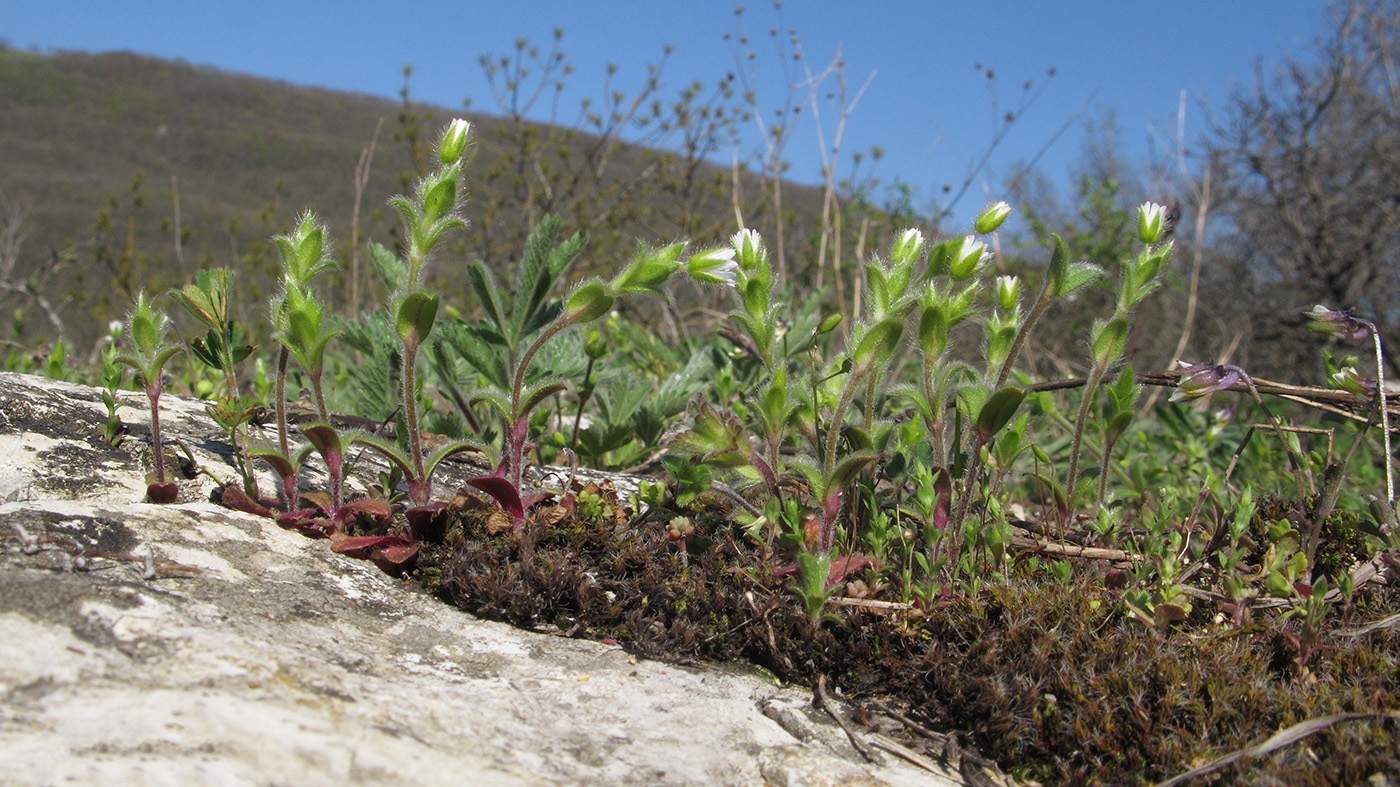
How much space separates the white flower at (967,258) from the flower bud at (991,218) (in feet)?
0.17

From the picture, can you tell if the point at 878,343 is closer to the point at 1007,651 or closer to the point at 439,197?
the point at 1007,651

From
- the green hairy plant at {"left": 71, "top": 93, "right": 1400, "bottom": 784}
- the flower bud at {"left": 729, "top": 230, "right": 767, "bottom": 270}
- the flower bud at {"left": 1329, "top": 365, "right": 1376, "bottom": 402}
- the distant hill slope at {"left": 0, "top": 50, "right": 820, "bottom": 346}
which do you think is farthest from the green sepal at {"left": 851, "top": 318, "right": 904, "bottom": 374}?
the distant hill slope at {"left": 0, "top": 50, "right": 820, "bottom": 346}

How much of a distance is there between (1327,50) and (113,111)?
5859 cm

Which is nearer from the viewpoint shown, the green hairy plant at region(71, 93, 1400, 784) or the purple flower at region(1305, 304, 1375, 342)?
the green hairy plant at region(71, 93, 1400, 784)

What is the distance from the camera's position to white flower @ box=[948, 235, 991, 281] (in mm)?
1847

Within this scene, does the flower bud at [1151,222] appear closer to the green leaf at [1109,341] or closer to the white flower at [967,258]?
the green leaf at [1109,341]

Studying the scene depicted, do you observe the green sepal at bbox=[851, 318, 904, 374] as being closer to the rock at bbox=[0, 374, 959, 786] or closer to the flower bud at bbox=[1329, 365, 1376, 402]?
the rock at bbox=[0, 374, 959, 786]

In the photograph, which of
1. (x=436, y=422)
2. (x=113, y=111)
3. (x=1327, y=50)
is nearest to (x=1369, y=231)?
(x=1327, y=50)

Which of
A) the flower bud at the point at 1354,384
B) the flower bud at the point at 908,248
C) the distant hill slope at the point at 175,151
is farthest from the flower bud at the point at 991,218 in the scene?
the distant hill slope at the point at 175,151

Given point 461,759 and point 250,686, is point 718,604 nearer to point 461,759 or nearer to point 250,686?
point 461,759

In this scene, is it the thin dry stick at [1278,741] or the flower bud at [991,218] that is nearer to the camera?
the thin dry stick at [1278,741]

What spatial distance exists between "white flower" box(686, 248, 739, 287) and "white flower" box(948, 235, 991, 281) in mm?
459

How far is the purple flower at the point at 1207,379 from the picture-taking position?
193 cm

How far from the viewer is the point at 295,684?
1.25 metres
